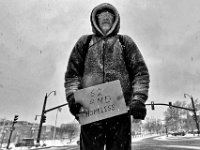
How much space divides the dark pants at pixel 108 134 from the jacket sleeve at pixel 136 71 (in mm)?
247

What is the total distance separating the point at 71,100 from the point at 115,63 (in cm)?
59

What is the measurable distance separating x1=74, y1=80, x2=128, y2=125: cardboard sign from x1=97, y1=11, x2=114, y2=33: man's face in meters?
0.74

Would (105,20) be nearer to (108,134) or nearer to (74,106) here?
(74,106)

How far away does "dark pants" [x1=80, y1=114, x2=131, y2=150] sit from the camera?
5.65 ft

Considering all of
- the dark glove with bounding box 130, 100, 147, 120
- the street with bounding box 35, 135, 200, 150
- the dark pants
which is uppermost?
the dark glove with bounding box 130, 100, 147, 120

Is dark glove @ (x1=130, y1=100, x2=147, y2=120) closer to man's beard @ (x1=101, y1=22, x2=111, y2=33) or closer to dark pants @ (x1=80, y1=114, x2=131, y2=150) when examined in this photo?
dark pants @ (x1=80, y1=114, x2=131, y2=150)

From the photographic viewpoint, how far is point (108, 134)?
→ 179 cm

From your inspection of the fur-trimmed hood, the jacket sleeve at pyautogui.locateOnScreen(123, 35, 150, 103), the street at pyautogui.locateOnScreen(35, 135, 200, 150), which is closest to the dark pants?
the jacket sleeve at pyautogui.locateOnScreen(123, 35, 150, 103)

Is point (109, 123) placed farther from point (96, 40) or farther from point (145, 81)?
point (96, 40)

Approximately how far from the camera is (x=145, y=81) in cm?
189

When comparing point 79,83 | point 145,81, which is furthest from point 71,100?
point 145,81

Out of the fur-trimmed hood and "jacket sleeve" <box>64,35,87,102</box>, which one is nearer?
"jacket sleeve" <box>64,35,87,102</box>

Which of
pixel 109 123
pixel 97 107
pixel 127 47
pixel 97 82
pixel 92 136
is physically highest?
pixel 127 47

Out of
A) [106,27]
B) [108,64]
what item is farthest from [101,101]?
[106,27]
